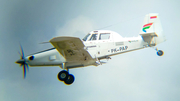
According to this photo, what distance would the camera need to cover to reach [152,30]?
44.0 ft

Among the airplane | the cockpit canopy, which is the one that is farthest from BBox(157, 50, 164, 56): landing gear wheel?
the cockpit canopy

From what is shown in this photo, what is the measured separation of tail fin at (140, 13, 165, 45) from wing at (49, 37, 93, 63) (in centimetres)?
466

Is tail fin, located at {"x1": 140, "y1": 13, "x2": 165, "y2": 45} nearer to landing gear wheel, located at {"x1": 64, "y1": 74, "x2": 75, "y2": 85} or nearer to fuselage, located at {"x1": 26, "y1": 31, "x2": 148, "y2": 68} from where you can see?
fuselage, located at {"x1": 26, "y1": 31, "x2": 148, "y2": 68}

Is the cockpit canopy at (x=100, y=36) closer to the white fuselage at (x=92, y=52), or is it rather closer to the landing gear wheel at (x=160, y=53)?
the white fuselage at (x=92, y=52)

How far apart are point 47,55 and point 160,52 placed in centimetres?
825

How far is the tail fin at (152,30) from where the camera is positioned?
12984mm

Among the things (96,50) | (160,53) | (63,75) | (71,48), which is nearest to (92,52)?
(96,50)

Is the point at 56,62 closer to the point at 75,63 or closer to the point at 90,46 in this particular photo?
the point at 75,63

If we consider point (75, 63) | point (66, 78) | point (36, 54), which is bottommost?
point (66, 78)

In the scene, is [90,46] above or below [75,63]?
above

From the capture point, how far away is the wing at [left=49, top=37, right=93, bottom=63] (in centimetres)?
1003

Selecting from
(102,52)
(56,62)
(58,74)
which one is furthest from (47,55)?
(102,52)

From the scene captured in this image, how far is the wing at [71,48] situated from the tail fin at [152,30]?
15.3 feet

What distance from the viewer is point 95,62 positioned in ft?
41.9
